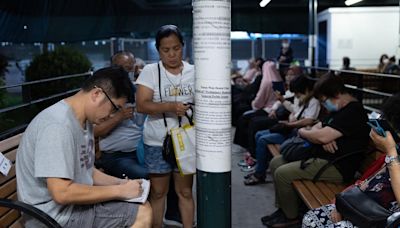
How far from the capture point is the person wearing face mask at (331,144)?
3189 millimetres

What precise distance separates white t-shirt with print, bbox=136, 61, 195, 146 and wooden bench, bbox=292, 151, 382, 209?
3.34 feet

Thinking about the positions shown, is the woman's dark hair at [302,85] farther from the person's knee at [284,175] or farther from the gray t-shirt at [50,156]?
the gray t-shirt at [50,156]

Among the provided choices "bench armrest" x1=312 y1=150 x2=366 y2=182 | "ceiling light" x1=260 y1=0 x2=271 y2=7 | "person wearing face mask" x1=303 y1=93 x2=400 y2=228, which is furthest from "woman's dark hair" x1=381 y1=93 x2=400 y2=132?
"ceiling light" x1=260 y1=0 x2=271 y2=7

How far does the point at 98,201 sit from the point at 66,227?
19 cm

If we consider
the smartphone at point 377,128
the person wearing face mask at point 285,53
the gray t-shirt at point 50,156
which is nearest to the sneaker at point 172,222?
the gray t-shirt at point 50,156

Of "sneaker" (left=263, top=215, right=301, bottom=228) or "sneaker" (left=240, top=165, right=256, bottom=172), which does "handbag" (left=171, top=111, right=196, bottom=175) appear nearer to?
"sneaker" (left=263, top=215, right=301, bottom=228)

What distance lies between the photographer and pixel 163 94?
9.09 ft

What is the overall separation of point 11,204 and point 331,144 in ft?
7.34

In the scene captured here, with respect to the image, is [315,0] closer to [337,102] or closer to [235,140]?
[235,140]

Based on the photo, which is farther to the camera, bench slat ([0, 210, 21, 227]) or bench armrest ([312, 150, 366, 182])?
bench armrest ([312, 150, 366, 182])

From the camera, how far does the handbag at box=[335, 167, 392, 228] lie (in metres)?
2.13

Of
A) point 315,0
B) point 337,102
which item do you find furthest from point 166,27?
point 315,0

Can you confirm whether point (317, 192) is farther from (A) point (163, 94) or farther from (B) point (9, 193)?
(B) point (9, 193)

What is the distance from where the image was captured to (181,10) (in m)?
8.41
